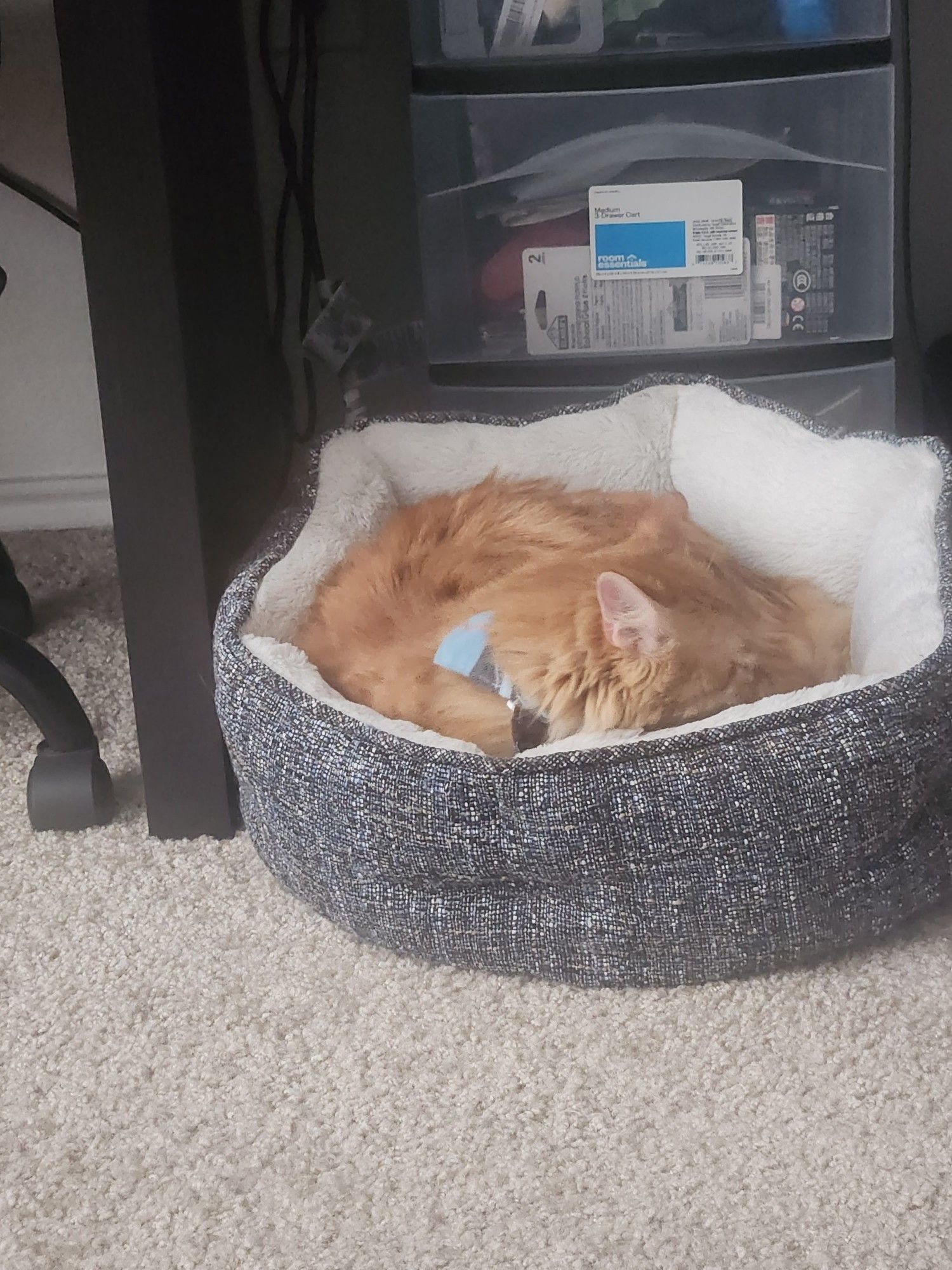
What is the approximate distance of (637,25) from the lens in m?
1.45

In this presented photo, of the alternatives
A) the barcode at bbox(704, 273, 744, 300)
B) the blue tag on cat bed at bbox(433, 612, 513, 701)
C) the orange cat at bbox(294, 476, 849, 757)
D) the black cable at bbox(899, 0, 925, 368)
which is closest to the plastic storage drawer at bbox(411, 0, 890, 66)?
the barcode at bbox(704, 273, 744, 300)

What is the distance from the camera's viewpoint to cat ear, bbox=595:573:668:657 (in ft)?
2.88

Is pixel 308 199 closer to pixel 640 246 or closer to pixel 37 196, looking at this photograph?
pixel 37 196

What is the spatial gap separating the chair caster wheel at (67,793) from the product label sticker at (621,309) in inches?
30.5

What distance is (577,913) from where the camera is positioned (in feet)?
3.03

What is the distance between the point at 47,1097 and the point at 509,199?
1164 millimetres

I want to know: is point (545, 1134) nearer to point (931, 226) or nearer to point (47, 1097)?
point (47, 1097)

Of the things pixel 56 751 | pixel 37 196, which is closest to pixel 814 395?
pixel 56 751

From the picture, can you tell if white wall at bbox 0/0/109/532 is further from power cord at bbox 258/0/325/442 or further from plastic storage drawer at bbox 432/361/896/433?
plastic storage drawer at bbox 432/361/896/433

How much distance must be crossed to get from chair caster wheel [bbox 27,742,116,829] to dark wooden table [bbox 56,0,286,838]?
0.20 feet

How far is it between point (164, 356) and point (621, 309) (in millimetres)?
699

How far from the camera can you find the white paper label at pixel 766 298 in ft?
5.06

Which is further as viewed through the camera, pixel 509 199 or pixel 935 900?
pixel 509 199

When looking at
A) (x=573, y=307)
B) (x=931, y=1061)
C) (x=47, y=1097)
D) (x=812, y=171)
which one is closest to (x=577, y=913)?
(x=931, y=1061)
